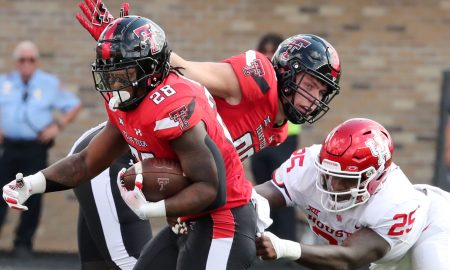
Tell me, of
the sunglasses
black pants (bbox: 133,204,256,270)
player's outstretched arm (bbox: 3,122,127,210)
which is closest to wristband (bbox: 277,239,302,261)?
black pants (bbox: 133,204,256,270)

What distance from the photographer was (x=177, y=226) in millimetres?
4727

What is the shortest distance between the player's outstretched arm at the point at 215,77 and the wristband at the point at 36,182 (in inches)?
30.5

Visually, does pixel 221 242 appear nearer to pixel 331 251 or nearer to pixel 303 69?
pixel 331 251

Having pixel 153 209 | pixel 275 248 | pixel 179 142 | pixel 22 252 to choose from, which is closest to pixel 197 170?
pixel 179 142

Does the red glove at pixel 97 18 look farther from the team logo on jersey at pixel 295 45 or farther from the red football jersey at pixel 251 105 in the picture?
the team logo on jersey at pixel 295 45

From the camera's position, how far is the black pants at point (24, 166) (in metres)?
8.63

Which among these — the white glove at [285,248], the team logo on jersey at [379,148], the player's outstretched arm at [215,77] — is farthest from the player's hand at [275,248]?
the player's outstretched arm at [215,77]

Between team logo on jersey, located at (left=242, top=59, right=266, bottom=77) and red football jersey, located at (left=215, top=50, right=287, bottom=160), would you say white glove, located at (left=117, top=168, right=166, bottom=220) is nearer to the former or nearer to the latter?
red football jersey, located at (left=215, top=50, right=287, bottom=160)

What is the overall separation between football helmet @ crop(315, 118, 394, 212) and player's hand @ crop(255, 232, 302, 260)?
39 centimetres

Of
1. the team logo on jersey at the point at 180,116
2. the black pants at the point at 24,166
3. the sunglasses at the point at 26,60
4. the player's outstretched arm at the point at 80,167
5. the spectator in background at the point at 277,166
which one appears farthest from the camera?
the sunglasses at the point at 26,60

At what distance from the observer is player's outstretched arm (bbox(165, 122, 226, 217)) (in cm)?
→ 440

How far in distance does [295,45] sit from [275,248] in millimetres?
1163

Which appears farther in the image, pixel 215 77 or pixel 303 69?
pixel 303 69

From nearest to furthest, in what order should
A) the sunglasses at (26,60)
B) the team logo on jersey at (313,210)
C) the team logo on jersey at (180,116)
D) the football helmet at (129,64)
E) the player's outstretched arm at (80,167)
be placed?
the team logo on jersey at (180,116), the football helmet at (129,64), the player's outstretched arm at (80,167), the team logo on jersey at (313,210), the sunglasses at (26,60)
